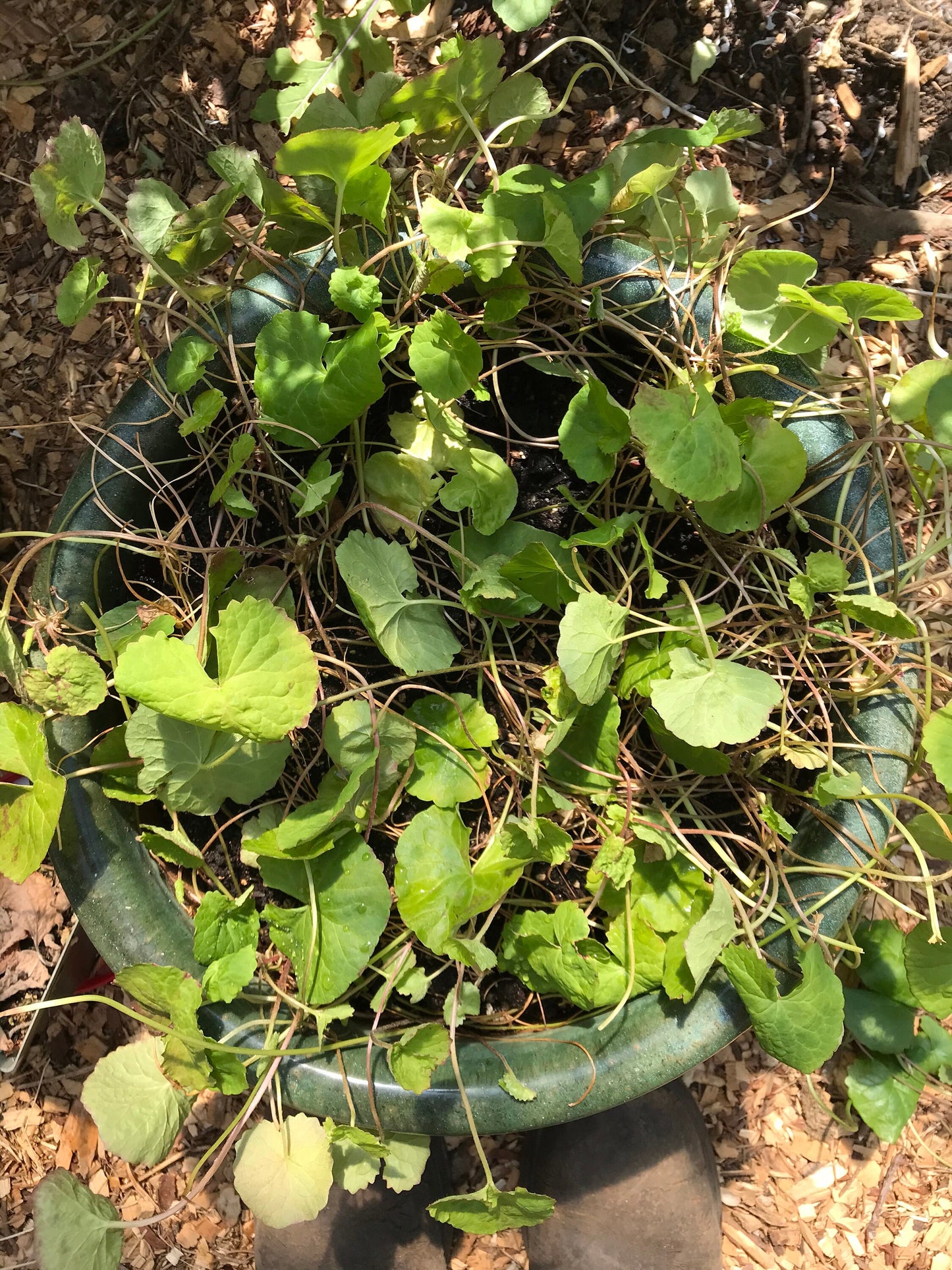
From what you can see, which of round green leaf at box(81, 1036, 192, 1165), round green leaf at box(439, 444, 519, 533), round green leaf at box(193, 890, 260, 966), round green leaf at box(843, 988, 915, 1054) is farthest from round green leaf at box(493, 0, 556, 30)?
round green leaf at box(843, 988, 915, 1054)

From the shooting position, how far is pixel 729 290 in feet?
3.17

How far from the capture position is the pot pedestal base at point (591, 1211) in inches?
47.8

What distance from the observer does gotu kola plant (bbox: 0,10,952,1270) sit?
849 millimetres

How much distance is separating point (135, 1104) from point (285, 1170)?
6.5 inches

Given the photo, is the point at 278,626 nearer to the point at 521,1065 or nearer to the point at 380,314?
the point at 380,314

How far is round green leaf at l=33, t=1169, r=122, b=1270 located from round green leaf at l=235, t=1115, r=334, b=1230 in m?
0.13

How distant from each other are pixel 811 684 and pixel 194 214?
0.79 metres

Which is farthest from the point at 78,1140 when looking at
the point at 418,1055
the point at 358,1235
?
the point at 418,1055

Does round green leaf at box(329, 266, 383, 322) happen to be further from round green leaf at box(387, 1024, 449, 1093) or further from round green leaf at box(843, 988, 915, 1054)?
round green leaf at box(843, 988, 915, 1054)

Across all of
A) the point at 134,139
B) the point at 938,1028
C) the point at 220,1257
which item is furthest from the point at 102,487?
the point at 938,1028

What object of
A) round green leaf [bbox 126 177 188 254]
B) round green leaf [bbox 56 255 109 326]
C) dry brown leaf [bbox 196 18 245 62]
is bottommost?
round green leaf [bbox 56 255 109 326]

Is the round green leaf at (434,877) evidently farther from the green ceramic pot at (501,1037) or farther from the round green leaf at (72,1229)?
the round green leaf at (72,1229)

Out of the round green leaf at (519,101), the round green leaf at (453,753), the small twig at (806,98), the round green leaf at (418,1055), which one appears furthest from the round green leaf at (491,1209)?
the small twig at (806,98)

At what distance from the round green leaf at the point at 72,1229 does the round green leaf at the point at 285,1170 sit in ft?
0.41
